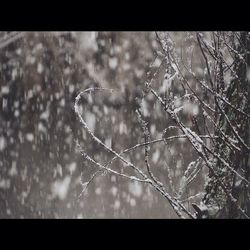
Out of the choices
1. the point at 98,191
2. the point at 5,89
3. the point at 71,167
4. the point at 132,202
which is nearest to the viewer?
the point at 5,89

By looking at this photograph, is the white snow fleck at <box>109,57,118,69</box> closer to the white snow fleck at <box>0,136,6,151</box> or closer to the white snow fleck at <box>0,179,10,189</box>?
the white snow fleck at <box>0,136,6,151</box>

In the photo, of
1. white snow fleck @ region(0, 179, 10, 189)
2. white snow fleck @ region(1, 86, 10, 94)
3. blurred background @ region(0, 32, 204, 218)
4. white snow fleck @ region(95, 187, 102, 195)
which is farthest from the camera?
white snow fleck @ region(0, 179, 10, 189)

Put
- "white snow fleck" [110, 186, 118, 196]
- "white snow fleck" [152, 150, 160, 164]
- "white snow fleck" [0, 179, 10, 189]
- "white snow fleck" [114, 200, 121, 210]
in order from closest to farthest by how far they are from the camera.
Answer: "white snow fleck" [152, 150, 160, 164]
"white snow fleck" [0, 179, 10, 189]
"white snow fleck" [114, 200, 121, 210]
"white snow fleck" [110, 186, 118, 196]

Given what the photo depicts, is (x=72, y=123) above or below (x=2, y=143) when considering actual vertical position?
above

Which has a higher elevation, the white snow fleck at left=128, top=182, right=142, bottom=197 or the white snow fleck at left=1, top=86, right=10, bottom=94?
the white snow fleck at left=1, top=86, right=10, bottom=94

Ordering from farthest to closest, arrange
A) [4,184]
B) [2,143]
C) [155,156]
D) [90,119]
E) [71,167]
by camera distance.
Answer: [4,184], [71,167], [2,143], [90,119], [155,156]

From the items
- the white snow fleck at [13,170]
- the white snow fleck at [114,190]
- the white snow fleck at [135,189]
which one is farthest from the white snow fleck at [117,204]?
the white snow fleck at [13,170]

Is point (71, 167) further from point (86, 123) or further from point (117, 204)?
point (86, 123)

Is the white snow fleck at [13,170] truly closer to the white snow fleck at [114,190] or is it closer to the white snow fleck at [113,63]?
the white snow fleck at [114,190]

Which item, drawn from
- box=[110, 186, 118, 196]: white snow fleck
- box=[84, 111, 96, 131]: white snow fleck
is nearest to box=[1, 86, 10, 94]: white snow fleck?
box=[84, 111, 96, 131]: white snow fleck

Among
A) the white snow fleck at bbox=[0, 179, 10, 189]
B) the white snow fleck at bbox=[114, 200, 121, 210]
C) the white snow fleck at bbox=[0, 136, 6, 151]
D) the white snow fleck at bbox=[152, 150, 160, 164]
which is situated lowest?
the white snow fleck at bbox=[114, 200, 121, 210]

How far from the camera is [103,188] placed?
7816mm

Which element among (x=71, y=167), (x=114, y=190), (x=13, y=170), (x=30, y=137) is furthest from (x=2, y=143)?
(x=114, y=190)

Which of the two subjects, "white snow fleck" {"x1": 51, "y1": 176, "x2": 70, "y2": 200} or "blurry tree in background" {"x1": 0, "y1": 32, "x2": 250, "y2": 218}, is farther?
"white snow fleck" {"x1": 51, "y1": 176, "x2": 70, "y2": 200}
